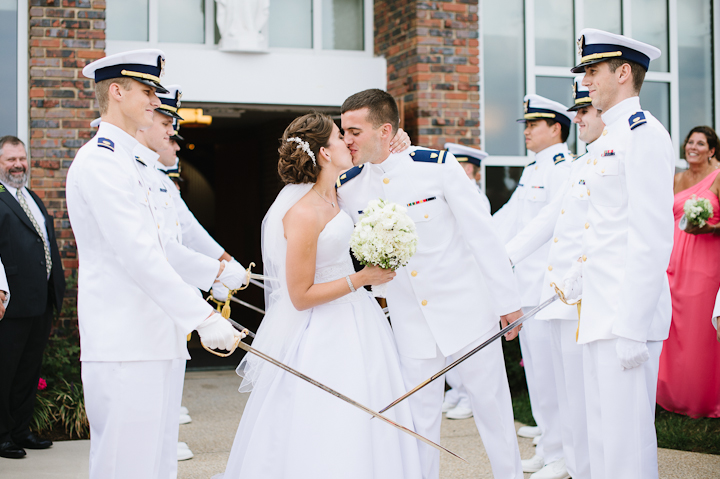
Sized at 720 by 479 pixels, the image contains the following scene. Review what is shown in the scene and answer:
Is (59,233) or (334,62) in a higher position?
(334,62)

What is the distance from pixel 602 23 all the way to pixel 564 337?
5.43 meters

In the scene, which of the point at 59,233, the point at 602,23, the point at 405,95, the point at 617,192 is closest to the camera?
the point at 617,192

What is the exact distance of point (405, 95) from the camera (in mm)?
7309

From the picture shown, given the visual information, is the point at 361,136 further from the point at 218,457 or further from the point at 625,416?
the point at 218,457

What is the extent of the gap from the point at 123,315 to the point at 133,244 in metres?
0.30

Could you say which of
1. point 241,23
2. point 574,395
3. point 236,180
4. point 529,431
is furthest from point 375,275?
point 236,180

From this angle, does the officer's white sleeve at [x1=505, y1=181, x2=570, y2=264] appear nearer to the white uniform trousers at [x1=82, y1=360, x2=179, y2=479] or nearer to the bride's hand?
the bride's hand

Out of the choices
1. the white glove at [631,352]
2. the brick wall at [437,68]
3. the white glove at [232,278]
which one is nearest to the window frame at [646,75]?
the brick wall at [437,68]

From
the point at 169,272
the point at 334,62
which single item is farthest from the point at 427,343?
the point at 334,62

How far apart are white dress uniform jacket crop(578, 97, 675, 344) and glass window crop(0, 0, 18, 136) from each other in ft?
17.8

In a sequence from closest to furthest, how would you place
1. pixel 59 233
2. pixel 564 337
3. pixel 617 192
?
pixel 617 192 → pixel 564 337 → pixel 59 233

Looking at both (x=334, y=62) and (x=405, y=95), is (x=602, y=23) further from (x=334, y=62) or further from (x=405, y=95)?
(x=334, y=62)

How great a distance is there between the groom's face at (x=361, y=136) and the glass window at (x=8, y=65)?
427 cm

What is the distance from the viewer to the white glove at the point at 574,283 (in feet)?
10.7
